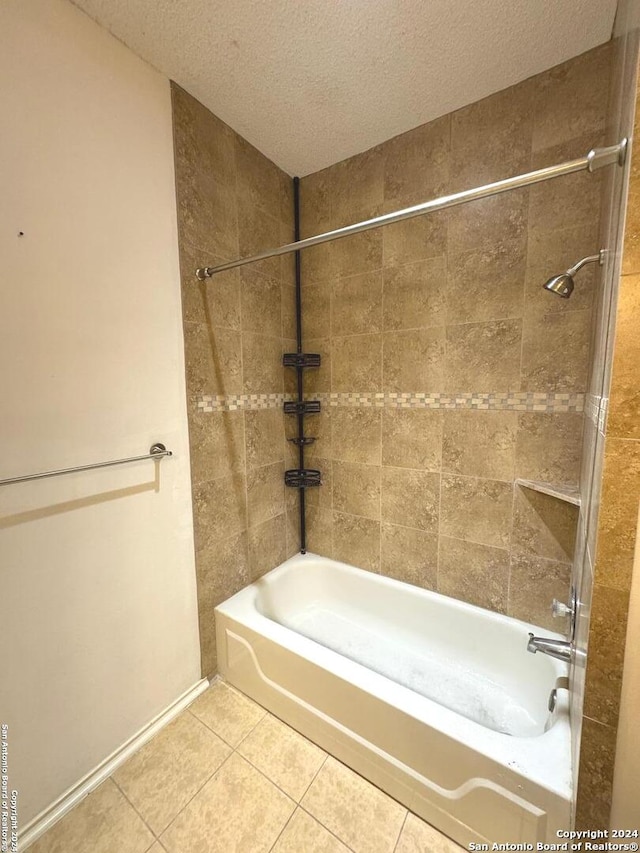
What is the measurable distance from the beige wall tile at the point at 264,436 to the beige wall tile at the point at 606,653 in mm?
1367

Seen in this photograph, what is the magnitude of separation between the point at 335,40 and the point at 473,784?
7.83 feet

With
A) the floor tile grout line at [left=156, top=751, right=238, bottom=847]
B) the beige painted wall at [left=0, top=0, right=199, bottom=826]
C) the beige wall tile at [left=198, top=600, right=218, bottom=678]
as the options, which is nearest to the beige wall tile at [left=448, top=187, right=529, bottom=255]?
the beige painted wall at [left=0, top=0, right=199, bottom=826]

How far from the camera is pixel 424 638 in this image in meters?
1.62

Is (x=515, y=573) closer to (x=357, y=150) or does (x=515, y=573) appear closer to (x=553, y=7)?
(x=553, y=7)

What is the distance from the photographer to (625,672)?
624 mm

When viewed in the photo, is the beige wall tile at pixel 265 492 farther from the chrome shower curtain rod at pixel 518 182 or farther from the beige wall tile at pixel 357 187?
the beige wall tile at pixel 357 187

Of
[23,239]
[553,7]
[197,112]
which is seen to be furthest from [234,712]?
[553,7]

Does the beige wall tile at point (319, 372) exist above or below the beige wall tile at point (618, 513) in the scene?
above

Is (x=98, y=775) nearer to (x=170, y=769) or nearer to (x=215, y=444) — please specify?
(x=170, y=769)

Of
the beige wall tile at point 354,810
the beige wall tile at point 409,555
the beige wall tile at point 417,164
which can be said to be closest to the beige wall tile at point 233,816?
the beige wall tile at point 354,810

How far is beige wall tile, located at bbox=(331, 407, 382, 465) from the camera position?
1.71 metres

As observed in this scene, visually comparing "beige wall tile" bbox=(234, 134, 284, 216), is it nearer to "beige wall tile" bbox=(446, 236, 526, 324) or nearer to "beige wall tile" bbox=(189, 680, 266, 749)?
"beige wall tile" bbox=(446, 236, 526, 324)

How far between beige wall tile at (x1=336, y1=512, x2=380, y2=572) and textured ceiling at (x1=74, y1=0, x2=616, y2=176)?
6.35 ft

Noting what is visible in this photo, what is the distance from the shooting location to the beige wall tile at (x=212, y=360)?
135 centimetres
